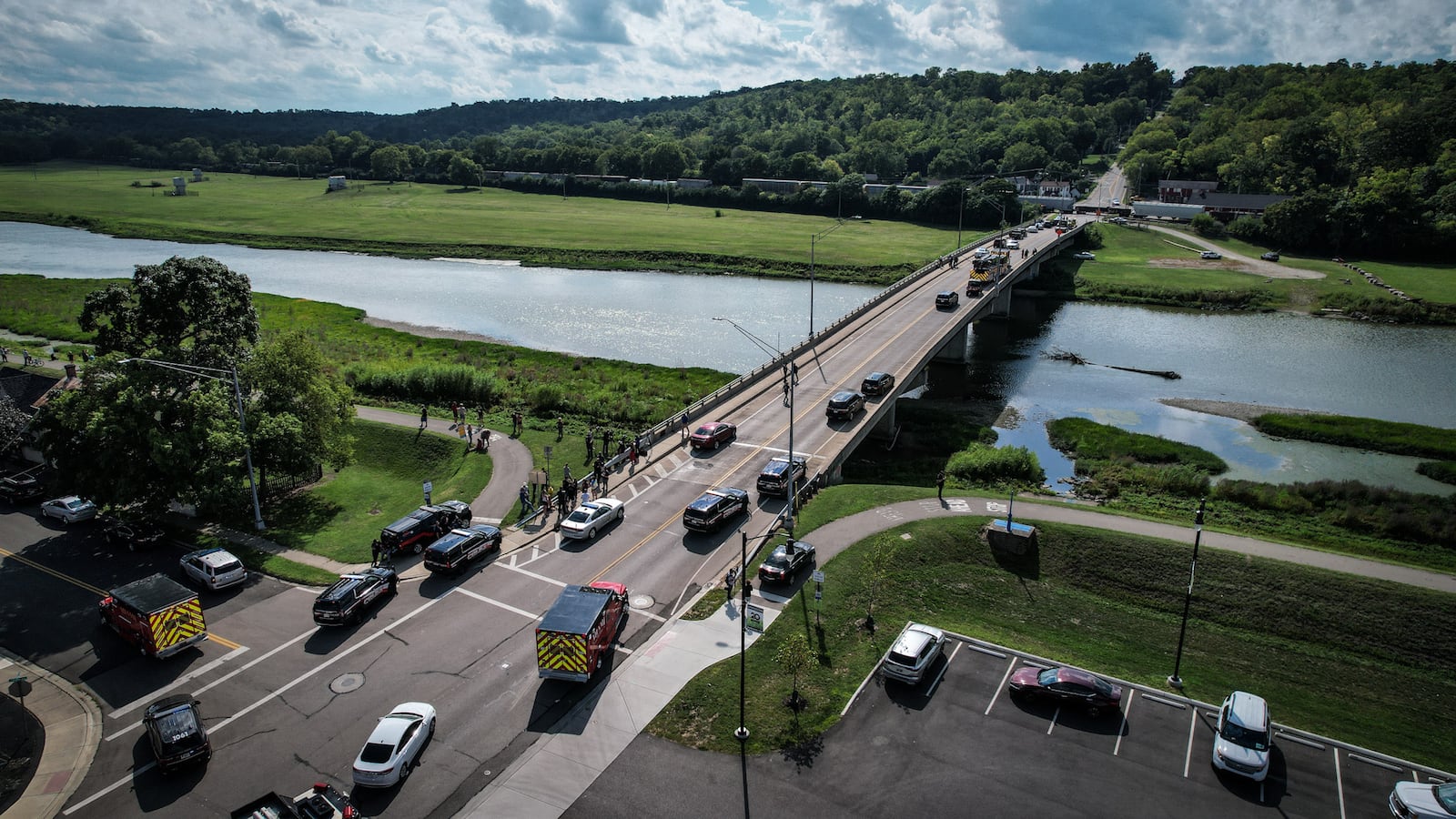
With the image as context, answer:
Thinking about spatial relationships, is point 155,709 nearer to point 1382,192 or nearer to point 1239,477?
point 1239,477

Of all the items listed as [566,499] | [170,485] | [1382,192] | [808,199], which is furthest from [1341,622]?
[808,199]

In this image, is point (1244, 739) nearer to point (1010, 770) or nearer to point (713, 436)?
point (1010, 770)

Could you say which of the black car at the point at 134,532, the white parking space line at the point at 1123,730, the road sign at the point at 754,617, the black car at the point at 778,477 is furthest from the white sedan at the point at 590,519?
the white parking space line at the point at 1123,730

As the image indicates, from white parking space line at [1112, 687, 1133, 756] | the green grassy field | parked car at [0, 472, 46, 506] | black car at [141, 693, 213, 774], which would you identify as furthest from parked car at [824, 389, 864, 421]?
the green grassy field

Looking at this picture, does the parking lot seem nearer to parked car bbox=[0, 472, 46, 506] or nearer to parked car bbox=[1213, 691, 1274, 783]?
parked car bbox=[1213, 691, 1274, 783]

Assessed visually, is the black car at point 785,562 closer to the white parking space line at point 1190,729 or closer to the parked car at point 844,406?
the white parking space line at point 1190,729

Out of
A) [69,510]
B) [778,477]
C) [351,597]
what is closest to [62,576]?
[69,510]
